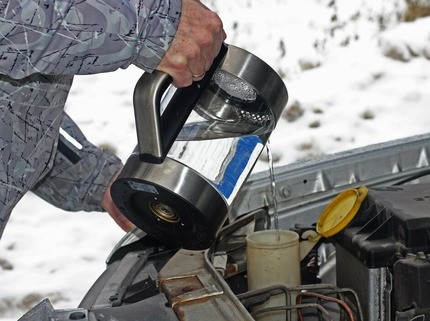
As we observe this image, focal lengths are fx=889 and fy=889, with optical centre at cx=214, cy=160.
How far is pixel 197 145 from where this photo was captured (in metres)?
1.74

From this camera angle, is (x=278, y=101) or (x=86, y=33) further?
(x=278, y=101)

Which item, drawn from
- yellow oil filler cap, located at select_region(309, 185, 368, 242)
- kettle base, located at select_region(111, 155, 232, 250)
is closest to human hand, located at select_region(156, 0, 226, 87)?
kettle base, located at select_region(111, 155, 232, 250)

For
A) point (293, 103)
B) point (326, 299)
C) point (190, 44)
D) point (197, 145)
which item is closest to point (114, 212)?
point (197, 145)

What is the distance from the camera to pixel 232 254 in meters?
2.02

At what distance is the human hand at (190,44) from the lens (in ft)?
5.00

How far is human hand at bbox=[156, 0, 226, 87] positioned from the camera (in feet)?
5.00

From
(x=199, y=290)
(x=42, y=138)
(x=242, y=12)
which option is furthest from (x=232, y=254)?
(x=242, y=12)

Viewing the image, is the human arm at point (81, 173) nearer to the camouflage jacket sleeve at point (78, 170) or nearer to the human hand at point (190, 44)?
the camouflage jacket sleeve at point (78, 170)

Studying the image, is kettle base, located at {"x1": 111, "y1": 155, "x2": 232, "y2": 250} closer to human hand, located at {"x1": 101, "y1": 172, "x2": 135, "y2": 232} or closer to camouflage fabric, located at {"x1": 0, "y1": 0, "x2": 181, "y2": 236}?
camouflage fabric, located at {"x1": 0, "y1": 0, "x2": 181, "y2": 236}

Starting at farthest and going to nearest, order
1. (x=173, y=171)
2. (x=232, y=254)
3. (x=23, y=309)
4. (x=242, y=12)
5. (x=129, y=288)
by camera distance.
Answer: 1. (x=242, y=12)
2. (x=23, y=309)
3. (x=232, y=254)
4. (x=129, y=288)
5. (x=173, y=171)

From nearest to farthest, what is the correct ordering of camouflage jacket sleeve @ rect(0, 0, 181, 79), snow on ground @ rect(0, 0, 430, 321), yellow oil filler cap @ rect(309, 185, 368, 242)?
camouflage jacket sleeve @ rect(0, 0, 181, 79), yellow oil filler cap @ rect(309, 185, 368, 242), snow on ground @ rect(0, 0, 430, 321)

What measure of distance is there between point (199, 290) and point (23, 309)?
2.07 m

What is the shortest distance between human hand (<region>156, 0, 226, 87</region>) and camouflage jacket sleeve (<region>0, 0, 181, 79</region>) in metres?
0.01

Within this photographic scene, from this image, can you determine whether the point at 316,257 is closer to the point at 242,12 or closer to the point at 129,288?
the point at 129,288
